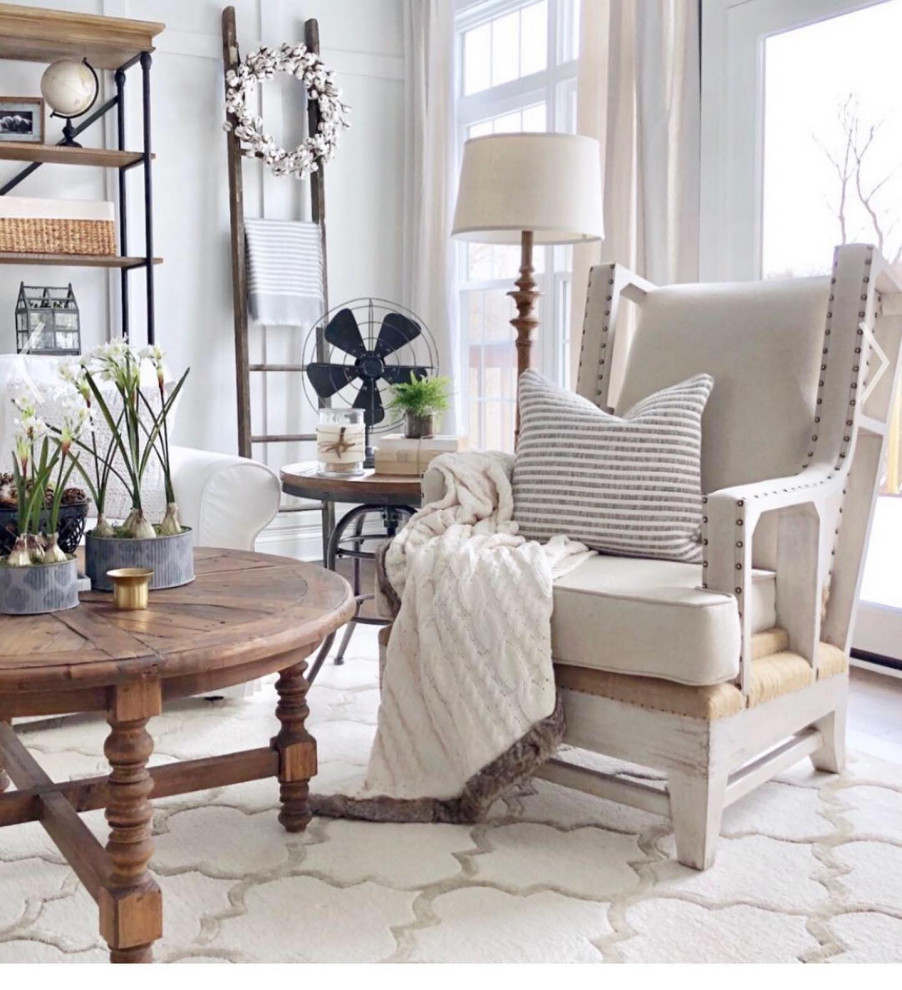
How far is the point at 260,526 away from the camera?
2.74 meters

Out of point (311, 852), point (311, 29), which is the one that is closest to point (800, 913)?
point (311, 852)

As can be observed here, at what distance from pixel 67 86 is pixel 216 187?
2.49 ft

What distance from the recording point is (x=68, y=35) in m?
3.81

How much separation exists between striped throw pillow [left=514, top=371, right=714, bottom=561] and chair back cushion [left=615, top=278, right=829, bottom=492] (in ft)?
0.35

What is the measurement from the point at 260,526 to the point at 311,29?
2664mm

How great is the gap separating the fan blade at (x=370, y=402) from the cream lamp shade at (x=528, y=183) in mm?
591

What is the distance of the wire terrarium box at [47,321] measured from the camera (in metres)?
4.01

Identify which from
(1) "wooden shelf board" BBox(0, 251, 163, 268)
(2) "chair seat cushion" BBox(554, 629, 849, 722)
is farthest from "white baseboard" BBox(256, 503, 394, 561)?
(2) "chair seat cushion" BBox(554, 629, 849, 722)

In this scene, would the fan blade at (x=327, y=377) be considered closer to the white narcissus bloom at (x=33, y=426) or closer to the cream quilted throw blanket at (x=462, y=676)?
the cream quilted throw blanket at (x=462, y=676)

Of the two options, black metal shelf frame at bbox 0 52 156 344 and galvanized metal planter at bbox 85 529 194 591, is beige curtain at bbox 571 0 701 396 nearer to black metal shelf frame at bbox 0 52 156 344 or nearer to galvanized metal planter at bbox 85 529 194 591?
black metal shelf frame at bbox 0 52 156 344

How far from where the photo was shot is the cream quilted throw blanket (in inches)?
76.1

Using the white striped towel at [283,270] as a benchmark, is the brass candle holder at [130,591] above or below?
below

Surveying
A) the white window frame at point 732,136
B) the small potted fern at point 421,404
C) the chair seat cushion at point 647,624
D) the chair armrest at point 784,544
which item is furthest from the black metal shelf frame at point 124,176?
the chair armrest at point 784,544

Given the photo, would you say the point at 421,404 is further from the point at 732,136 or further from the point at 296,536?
the point at 296,536
